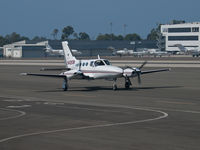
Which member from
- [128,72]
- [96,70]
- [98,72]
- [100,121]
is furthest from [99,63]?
[100,121]

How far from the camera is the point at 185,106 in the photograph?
97.6 ft

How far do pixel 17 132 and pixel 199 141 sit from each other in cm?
760

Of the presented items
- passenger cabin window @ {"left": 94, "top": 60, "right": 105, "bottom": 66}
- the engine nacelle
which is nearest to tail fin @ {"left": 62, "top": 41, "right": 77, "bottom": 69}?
passenger cabin window @ {"left": 94, "top": 60, "right": 105, "bottom": 66}

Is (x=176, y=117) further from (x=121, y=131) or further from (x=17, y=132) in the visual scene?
(x=17, y=132)

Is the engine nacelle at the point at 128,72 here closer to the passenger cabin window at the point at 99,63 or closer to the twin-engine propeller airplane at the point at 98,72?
the twin-engine propeller airplane at the point at 98,72

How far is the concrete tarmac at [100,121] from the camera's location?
1825cm

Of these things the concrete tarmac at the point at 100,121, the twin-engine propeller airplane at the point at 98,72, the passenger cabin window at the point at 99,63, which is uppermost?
the passenger cabin window at the point at 99,63

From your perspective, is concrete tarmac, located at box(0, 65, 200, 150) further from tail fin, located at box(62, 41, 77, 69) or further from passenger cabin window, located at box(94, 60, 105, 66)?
tail fin, located at box(62, 41, 77, 69)

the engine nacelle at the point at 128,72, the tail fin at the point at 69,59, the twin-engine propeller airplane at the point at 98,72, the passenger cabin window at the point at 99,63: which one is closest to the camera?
the engine nacelle at the point at 128,72

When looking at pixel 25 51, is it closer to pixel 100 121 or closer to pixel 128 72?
pixel 128 72

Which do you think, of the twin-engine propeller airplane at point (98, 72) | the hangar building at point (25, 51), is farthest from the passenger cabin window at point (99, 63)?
the hangar building at point (25, 51)

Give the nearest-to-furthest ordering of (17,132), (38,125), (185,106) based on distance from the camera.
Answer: (17,132) → (38,125) → (185,106)

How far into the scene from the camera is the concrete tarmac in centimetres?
1825

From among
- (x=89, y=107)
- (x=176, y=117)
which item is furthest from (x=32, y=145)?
(x=89, y=107)
